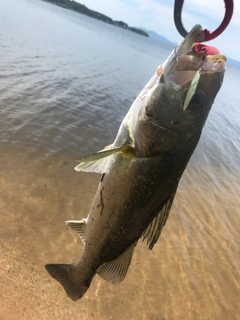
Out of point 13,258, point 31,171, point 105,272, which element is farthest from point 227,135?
point 105,272

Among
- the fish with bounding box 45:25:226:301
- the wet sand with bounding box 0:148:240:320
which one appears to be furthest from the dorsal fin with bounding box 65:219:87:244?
the wet sand with bounding box 0:148:240:320

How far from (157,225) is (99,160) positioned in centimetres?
73

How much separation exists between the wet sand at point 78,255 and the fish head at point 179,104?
334 centimetres

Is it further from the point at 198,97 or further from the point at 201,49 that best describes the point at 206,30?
the point at 198,97

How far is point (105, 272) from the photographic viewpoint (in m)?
3.00

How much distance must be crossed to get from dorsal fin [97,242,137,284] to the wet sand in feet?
7.30

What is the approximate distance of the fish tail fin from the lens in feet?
10.4

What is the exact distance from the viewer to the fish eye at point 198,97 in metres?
2.43

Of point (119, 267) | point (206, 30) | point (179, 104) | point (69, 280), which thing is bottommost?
point (69, 280)

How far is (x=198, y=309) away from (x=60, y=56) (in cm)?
1958

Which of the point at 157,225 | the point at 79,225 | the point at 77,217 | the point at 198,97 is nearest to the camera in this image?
the point at 198,97

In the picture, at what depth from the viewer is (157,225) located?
2.76m

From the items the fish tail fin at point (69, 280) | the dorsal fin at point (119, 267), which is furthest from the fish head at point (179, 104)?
the fish tail fin at point (69, 280)

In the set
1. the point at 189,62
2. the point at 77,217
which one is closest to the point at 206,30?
the point at 189,62
